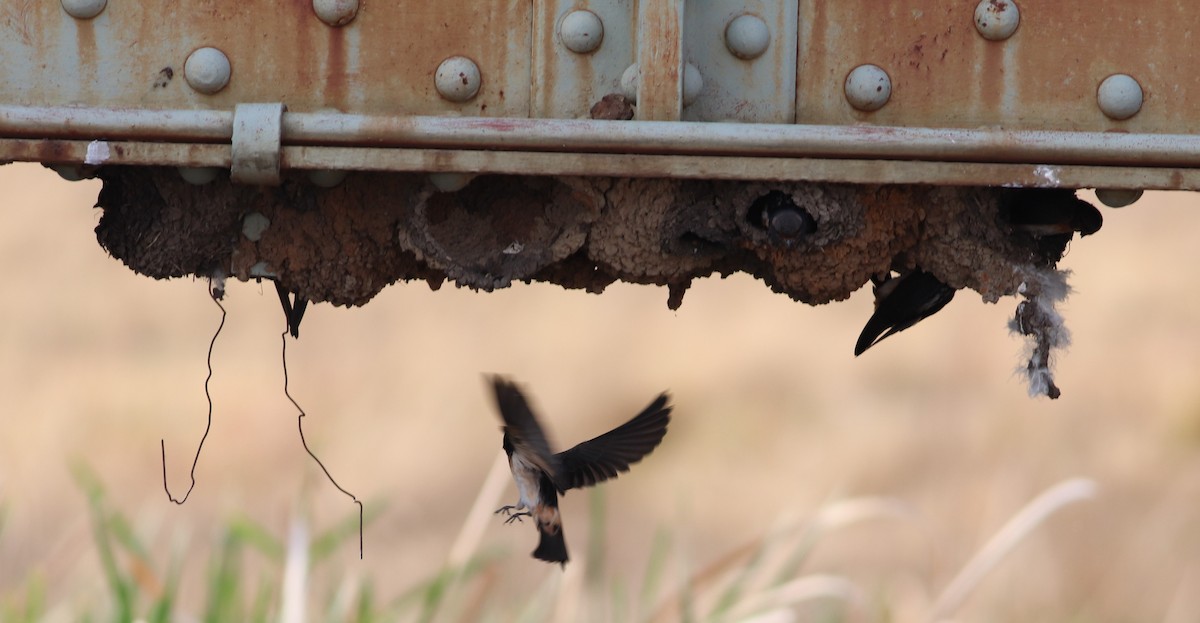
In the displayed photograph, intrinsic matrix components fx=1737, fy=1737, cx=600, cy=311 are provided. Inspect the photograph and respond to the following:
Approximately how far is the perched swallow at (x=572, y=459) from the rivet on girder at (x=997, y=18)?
0.88 metres

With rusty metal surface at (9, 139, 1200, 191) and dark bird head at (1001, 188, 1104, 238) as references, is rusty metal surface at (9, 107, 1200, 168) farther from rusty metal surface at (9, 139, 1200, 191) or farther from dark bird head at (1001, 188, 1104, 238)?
dark bird head at (1001, 188, 1104, 238)

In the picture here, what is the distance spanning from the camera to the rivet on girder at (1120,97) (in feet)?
7.73

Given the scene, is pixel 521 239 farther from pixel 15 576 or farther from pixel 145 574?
pixel 15 576

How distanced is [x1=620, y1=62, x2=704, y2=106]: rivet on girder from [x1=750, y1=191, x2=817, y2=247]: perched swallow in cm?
19

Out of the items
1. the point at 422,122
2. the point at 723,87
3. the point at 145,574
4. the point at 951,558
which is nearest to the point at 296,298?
the point at 422,122

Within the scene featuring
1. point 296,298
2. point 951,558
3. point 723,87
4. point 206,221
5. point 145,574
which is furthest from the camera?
point 951,558

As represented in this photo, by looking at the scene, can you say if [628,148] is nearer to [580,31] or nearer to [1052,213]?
[580,31]

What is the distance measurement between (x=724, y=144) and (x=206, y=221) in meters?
0.82

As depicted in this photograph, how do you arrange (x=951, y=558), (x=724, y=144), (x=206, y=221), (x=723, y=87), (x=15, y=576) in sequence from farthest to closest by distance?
1. (x=951, y=558)
2. (x=15, y=576)
3. (x=206, y=221)
4. (x=723, y=87)
5. (x=724, y=144)

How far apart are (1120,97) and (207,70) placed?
1240mm

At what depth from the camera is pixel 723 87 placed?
242cm

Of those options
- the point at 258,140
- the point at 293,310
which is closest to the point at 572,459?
the point at 293,310

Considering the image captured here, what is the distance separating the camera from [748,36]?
239 centimetres

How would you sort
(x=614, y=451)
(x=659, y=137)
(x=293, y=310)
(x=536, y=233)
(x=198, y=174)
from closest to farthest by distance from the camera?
(x=659, y=137) < (x=198, y=174) < (x=536, y=233) < (x=293, y=310) < (x=614, y=451)
